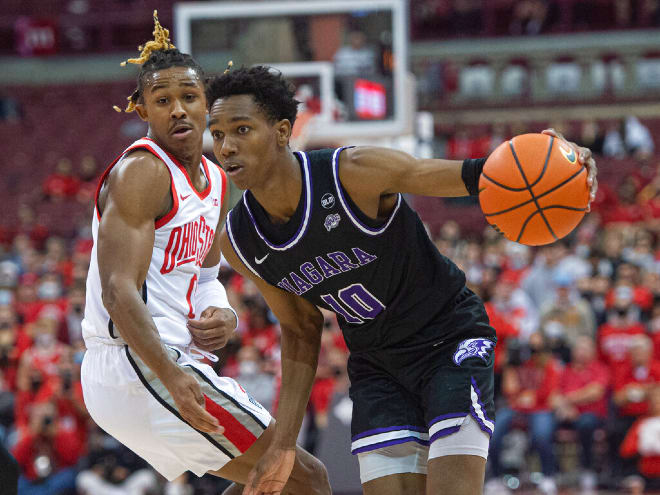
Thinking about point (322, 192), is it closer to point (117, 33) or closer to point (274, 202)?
point (274, 202)

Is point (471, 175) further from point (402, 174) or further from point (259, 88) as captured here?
point (259, 88)

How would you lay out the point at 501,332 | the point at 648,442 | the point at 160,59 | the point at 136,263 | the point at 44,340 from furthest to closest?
the point at 44,340 < the point at 501,332 < the point at 648,442 < the point at 160,59 < the point at 136,263

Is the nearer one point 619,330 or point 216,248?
point 216,248

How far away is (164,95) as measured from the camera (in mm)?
3527

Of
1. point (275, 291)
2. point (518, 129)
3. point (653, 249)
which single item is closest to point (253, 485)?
point (275, 291)

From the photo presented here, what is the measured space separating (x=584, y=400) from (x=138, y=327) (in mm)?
5736

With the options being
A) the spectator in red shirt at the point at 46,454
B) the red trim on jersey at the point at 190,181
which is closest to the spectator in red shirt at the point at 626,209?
the spectator in red shirt at the point at 46,454

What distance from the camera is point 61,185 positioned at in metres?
15.2

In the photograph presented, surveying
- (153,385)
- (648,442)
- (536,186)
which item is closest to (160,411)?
(153,385)

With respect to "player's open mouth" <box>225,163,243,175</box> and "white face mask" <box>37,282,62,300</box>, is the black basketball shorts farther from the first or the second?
"white face mask" <box>37,282,62,300</box>

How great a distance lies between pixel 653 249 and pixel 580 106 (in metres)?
8.85

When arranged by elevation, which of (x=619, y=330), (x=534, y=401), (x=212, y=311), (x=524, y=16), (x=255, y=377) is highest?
(x=524, y=16)

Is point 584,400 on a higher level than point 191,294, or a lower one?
lower

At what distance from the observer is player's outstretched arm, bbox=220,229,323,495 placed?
11.3 ft
